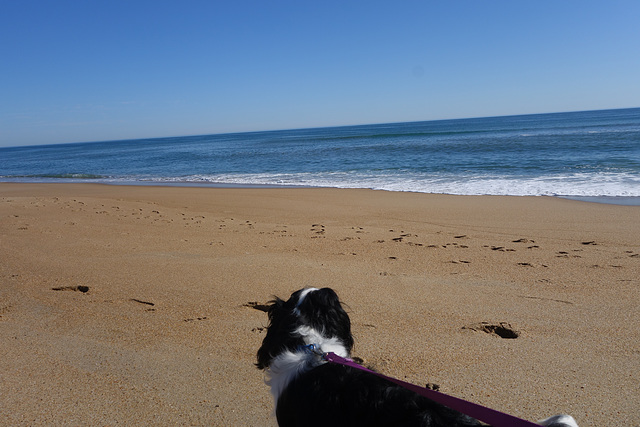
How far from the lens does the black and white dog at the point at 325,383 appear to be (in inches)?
58.5

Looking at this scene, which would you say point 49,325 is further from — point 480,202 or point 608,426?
point 480,202

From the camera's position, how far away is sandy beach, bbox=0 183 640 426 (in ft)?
8.24

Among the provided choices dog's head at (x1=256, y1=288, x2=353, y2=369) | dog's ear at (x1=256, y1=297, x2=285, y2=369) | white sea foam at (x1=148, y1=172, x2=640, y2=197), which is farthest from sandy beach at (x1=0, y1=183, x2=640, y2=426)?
white sea foam at (x1=148, y1=172, x2=640, y2=197)

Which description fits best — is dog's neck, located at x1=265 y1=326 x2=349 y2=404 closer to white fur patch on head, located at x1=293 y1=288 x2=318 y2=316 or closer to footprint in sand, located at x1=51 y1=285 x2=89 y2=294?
white fur patch on head, located at x1=293 y1=288 x2=318 y2=316

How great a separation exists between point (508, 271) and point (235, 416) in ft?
12.0

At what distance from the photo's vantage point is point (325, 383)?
1.72 m

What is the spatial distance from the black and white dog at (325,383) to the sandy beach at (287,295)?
585 millimetres

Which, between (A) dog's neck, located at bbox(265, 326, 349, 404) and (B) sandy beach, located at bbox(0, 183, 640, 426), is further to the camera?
(B) sandy beach, located at bbox(0, 183, 640, 426)

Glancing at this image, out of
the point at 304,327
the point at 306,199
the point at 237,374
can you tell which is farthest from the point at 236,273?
the point at 306,199

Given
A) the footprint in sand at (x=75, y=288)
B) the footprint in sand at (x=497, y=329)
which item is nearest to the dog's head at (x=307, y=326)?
the footprint in sand at (x=497, y=329)

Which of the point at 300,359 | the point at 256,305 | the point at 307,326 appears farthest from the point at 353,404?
the point at 256,305

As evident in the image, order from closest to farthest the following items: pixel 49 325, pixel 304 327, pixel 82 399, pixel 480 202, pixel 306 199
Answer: pixel 304 327 → pixel 82 399 → pixel 49 325 → pixel 480 202 → pixel 306 199

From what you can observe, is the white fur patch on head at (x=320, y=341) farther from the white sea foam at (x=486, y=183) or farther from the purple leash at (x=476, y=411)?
the white sea foam at (x=486, y=183)

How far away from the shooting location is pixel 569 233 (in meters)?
6.73
